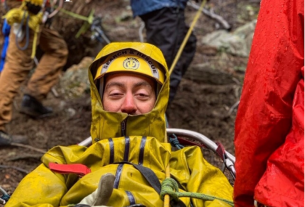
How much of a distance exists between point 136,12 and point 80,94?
6.65 ft

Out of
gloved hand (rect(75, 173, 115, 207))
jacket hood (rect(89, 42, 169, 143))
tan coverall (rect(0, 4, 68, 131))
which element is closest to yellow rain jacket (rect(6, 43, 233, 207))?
jacket hood (rect(89, 42, 169, 143))

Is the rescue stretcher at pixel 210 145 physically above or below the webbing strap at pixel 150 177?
below

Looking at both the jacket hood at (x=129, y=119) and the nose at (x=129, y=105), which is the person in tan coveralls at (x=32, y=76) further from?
the nose at (x=129, y=105)

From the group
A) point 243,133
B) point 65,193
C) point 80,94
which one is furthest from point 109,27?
point 243,133

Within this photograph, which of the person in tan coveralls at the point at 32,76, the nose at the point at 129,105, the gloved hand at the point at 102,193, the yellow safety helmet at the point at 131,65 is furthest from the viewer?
the person in tan coveralls at the point at 32,76

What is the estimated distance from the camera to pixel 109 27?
9.18 m

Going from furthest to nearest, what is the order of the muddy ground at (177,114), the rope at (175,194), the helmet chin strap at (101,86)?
1. the muddy ground at (177,114)
2. the helmet chin strap at (101,86)
3. the rope at (175,194)

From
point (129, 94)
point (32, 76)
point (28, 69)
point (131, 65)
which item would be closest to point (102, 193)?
A: point (129, 94)

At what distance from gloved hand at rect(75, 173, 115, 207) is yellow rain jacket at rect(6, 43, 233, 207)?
0.20 metres

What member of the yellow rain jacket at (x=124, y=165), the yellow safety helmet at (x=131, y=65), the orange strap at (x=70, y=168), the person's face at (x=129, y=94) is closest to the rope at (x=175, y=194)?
the yellow rain jacket at (x=124, y=165)

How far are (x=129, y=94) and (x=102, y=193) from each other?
0.84m

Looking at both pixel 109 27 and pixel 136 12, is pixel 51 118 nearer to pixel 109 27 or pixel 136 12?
pixel 136 12

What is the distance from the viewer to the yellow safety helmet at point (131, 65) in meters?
2.78

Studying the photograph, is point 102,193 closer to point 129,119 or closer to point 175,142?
point 129,119
